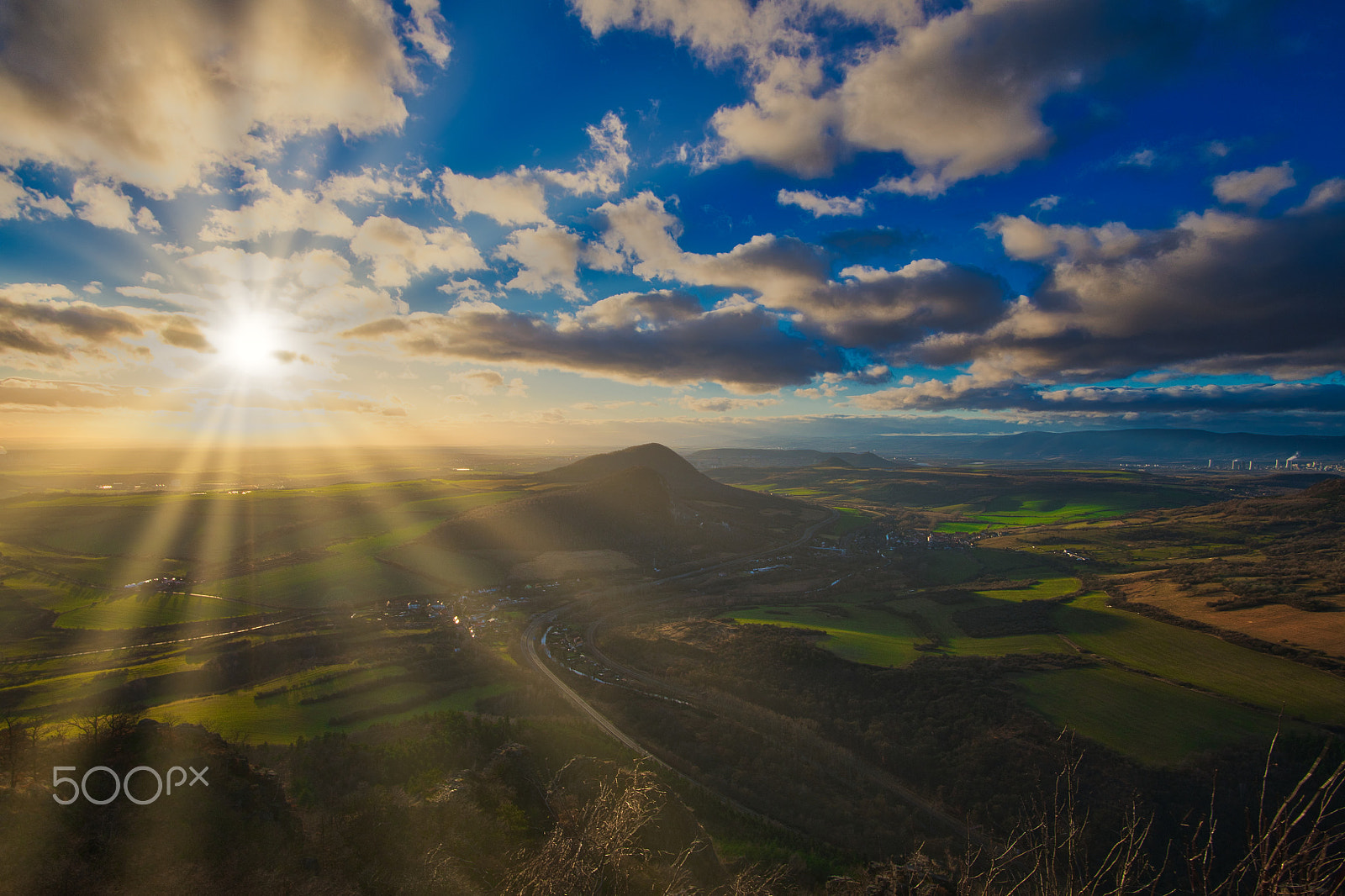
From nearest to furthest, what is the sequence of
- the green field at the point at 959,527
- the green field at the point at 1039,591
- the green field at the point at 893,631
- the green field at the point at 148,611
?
the green field at the point at 893,631
the green field at the point at 148,611
the green field at the point at 1039,591
the green field at the point at 959,527

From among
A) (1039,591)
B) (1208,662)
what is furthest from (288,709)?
(1039,591)

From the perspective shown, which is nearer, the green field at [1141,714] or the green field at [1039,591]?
the green field at [1141,714]

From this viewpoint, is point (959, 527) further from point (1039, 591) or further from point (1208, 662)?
point (1208, 662)

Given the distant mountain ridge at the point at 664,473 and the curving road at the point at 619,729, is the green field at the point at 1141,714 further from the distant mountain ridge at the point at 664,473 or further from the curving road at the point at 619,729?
the distant mountain ridge at the point at 664,473

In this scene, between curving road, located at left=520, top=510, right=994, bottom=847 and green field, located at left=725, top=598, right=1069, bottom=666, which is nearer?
curving road, located at left=520, top=510, right=994, bottom=847

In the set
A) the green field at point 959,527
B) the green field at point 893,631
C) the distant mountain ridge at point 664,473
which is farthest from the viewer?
the distant mountain ridge at point 664,473

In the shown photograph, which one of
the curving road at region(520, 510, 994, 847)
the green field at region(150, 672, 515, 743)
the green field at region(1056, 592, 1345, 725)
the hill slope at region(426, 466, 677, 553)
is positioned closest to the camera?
the curving road at region(520, 510, 994, 847)

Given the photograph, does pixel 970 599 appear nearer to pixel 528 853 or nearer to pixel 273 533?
pixel 528 853

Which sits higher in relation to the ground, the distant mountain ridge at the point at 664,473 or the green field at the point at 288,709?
the distant mountain ridge at the point at 664,473

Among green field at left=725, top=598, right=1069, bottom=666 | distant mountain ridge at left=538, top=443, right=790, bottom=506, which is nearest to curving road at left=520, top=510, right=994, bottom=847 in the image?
green field at left=725, top=598, right=1069, bottom=666

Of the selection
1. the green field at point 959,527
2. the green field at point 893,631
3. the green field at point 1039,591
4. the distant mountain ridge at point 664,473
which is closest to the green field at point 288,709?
the green field at point 893,631

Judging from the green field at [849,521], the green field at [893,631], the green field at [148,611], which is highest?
the green field at [148,611]

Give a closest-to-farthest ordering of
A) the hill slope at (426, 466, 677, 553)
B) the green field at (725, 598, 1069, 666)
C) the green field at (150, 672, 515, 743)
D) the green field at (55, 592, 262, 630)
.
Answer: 1. the green field at (150, 672, 515, 743)
2. the green field at (725, 598, 1069, 666)
3. the green field at (55, 592, 262, 630)
4. the hill slope at (426, 466, 677, 553)

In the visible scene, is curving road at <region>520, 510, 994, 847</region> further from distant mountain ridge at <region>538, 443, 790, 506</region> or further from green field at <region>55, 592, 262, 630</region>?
distant mountain ridge at <region>538, 443, 790, 506</region>
